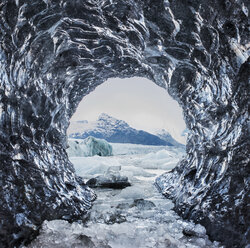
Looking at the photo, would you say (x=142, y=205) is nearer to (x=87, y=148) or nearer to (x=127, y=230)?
(x=127, y=230)

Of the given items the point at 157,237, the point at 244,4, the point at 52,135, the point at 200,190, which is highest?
the point at 244,4

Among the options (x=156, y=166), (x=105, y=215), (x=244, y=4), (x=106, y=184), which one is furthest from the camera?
(x=156, y=166)

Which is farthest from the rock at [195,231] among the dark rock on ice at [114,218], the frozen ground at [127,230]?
the dark rock on ice at [114,218]

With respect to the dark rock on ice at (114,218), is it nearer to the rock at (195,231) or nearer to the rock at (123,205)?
the rock at (123,205)

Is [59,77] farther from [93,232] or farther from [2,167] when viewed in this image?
[93,232]

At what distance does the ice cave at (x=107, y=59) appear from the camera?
5.80ft

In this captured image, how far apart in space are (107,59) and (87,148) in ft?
39.0

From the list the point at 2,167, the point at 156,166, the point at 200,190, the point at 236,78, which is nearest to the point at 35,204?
the point at 2,167

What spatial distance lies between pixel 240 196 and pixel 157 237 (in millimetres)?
781

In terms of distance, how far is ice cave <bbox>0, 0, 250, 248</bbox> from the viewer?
1769 mm

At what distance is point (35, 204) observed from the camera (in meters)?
2.02

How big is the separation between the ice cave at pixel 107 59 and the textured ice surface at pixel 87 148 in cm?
1007

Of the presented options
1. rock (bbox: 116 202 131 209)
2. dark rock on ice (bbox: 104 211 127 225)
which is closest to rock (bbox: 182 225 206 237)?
dark rock on ice (bbox: 104 211 127 225)

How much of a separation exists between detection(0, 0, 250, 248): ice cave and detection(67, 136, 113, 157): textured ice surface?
1007 centimetres
